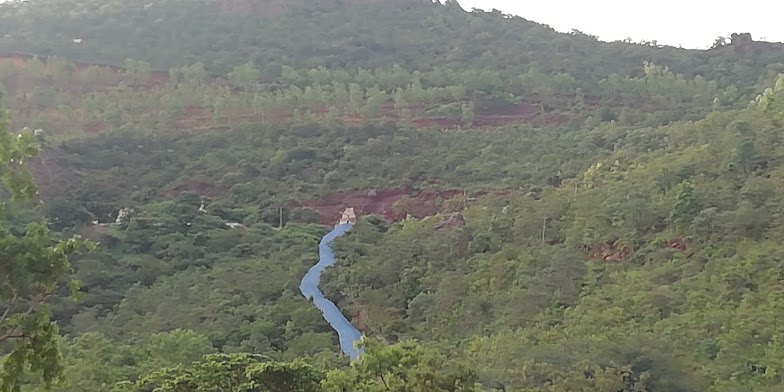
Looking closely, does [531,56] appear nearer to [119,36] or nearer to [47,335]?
[119,36]

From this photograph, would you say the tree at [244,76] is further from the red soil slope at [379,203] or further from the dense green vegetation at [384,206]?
the red soil slope at [379,203]

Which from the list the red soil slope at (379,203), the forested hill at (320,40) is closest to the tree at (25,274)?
the red soil slope at (379,203)

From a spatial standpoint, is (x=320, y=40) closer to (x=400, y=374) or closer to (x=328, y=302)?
(x=328, y=302)

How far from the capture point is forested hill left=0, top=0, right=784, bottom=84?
41.7 m

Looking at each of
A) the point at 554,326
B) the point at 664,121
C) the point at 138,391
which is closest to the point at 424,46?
the point at 664,121

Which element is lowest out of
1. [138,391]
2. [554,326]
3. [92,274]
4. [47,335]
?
[92,274]

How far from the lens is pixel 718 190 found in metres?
16.1

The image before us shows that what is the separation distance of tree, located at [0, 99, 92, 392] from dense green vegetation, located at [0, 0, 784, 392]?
0.02m

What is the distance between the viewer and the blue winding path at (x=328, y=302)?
50.4 ft

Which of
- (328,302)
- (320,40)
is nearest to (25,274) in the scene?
(328,302)

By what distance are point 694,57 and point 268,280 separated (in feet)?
109

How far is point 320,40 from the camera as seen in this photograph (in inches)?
1887

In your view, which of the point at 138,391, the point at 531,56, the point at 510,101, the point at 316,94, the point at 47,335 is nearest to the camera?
the point at 47,335

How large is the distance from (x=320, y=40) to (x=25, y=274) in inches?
1726
